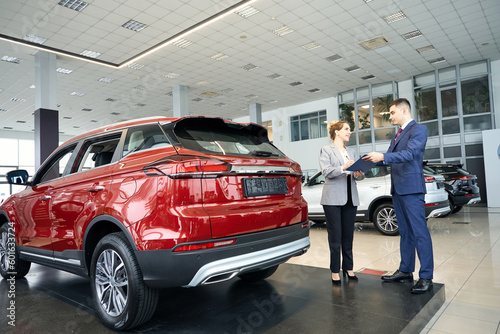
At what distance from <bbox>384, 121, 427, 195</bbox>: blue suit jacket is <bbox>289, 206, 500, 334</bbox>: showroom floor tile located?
959 mm

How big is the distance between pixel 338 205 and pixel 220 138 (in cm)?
126

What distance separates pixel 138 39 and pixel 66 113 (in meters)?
11.0

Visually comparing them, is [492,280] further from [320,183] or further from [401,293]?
[320,183]

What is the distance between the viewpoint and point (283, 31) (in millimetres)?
9453

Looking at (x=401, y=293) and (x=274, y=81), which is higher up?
(x=274, y=81)

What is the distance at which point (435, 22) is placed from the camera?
9297 mm

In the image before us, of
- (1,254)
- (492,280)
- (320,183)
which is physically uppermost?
(320,183)

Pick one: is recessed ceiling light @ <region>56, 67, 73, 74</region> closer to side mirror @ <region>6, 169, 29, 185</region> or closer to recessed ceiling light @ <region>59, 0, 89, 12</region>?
recessed ceiling light @ <region>59, 0, 89, 12</region>

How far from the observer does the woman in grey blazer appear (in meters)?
2.84

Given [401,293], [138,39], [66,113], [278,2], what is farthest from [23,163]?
[401,293]

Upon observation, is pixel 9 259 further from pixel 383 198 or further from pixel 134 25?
pixel 134 25

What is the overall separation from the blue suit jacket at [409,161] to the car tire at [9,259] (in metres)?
3.61

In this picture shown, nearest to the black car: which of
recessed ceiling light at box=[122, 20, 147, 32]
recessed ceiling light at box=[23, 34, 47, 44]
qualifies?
recessed ceiling light at box=[122, 20, 147, 32]

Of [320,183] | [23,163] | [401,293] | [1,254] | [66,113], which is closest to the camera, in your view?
[401,293]
